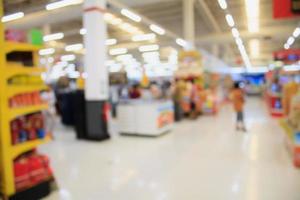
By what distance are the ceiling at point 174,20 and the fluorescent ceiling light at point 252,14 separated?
0.17 metres

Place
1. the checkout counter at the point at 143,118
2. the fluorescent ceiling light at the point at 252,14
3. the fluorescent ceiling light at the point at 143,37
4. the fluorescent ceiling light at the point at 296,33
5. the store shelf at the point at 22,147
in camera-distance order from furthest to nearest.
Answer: the fluorescent ceiling light at the point at 143,37, the fluorescent ceiling light at the point at 296,33, the fluorescent ceiling light at the point at 252,14, the checkout counter at the point at 143,118, the store shelf at the point at 22,147

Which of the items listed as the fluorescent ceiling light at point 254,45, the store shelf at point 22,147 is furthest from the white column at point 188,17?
the store shelf at point 22,147

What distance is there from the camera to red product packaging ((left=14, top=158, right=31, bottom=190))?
3031mm

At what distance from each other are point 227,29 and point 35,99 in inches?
462

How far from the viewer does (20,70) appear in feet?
A: 10.0

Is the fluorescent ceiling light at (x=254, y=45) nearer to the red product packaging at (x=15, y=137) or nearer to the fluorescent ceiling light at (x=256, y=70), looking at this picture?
the fluorescent ceiling light at (x=256, y=70)

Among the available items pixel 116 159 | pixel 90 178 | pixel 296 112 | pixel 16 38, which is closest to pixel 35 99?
pixel 16 38

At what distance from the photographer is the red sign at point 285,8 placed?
10.5ft

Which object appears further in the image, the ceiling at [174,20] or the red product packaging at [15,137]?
the ceiling at [174,20]

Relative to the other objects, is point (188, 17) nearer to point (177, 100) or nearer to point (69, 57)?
point (177, 100)

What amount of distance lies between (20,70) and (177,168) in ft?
9.08

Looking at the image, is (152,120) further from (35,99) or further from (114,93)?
(114,93)

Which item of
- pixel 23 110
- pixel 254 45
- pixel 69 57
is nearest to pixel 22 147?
pixel 23 110

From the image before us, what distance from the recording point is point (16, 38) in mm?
3180
